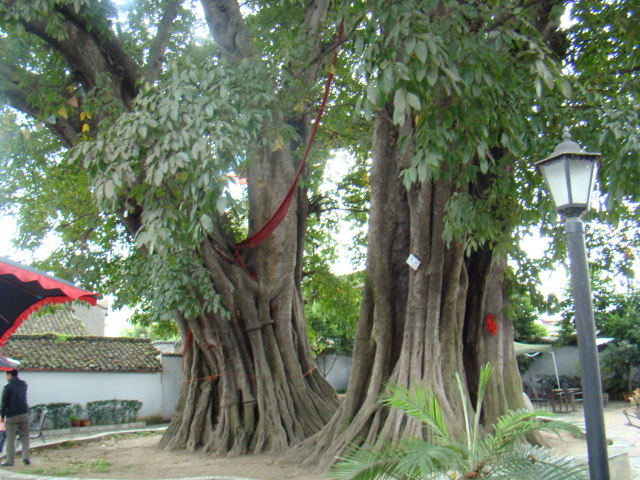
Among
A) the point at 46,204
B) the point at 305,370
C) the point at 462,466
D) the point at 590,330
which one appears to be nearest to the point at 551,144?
the point at 590,330

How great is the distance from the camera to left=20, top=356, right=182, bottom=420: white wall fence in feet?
61.9

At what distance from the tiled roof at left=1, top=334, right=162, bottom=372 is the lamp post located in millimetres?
17946

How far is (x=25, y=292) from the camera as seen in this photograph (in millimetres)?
5160

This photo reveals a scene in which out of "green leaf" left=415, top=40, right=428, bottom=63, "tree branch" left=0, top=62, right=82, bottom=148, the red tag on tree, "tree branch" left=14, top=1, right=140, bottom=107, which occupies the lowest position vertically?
the red tag on tree

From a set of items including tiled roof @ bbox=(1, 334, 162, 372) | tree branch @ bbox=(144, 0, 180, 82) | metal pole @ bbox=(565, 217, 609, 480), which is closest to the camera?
metal pole @ bbox=(565, 217, 609, 480)

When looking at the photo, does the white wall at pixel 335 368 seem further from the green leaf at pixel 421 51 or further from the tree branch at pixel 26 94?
the green leaf at pixel 421 51

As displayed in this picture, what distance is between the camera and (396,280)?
26.6ft

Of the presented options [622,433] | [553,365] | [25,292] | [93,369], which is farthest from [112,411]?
[553,365]

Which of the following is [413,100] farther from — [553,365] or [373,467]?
[553,365]

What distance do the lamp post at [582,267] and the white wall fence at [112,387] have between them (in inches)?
713

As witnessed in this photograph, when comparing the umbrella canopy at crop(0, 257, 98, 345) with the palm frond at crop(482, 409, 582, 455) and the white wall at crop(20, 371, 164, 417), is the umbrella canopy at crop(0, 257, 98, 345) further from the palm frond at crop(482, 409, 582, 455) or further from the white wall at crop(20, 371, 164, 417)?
the white wall at crop(20, 371, 164, 417)

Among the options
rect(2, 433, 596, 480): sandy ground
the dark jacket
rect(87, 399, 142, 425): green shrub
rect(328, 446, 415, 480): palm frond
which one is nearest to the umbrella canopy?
rect(328, 446, 415, 480): palm frond

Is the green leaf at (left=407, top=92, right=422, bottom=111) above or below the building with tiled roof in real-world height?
above

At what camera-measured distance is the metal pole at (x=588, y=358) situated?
12.4 ft
